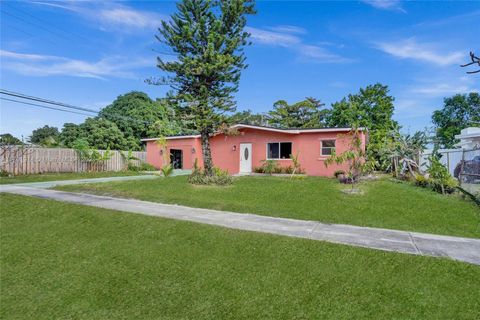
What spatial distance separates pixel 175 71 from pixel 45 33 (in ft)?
34.1

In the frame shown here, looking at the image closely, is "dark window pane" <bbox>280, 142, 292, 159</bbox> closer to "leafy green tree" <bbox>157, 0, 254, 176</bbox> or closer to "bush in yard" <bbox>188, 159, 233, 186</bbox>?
"leafy green tree" <bbox>157, 0, 254, 176</bbox>

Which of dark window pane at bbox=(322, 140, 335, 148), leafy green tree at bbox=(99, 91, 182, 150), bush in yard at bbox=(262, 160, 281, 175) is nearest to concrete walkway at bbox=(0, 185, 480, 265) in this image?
bush in yard at bbox=(262, 160, 281, 175)

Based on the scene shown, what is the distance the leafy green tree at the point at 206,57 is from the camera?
13.5 metres

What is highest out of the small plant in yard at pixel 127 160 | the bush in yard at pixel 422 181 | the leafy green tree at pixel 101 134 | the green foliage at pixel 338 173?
the leafy green tree at pixel 101 134

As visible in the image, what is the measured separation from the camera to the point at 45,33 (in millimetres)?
18328

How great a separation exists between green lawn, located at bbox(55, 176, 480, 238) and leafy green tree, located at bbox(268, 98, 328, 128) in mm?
22747

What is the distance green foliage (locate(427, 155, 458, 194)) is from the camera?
11658 millimetres

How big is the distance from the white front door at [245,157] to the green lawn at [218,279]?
13.9 meters

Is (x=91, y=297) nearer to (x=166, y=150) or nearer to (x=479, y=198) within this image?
(x=479, y=198)

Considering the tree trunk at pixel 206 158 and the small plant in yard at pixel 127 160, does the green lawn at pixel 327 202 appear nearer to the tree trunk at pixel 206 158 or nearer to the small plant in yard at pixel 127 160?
the tree trunk at pixel 206 158

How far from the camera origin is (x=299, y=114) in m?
36.1

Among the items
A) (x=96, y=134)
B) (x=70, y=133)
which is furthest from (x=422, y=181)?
(x=70, y=133)

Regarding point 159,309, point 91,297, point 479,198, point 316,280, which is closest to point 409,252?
point 316,280

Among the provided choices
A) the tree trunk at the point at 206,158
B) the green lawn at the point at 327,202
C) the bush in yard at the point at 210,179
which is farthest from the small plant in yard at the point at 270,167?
the tree trunk at the point at 206,158
